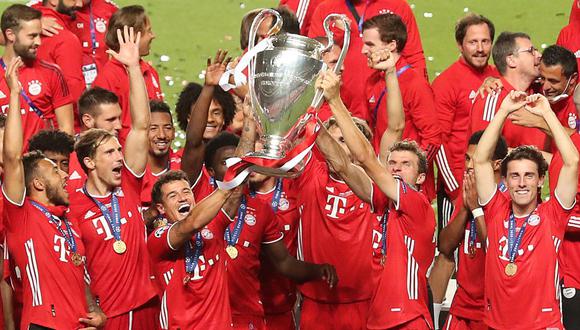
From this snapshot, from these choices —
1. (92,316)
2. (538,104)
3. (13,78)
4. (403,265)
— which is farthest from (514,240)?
(13,78)

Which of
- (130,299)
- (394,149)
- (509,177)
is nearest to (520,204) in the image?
(509,177)

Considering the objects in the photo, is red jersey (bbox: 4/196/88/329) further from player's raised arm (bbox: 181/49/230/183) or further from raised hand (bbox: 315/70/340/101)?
raised hand (bbox: 315/70/340/101)

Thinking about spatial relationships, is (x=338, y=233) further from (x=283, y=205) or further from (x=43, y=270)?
(x=43, y=270)

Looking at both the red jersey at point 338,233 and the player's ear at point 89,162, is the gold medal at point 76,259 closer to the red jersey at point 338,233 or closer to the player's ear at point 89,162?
the player's ear at point 89,162

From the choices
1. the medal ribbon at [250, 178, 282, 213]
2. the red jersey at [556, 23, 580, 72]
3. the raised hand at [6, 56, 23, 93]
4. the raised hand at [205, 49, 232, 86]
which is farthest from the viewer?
the red jersey at [556, 23, 580, 72]

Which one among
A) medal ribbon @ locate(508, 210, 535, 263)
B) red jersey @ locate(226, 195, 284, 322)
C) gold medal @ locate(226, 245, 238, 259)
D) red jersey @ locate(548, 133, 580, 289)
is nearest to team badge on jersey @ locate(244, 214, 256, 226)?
red jersey @ locate(226, 195, 284, 322)

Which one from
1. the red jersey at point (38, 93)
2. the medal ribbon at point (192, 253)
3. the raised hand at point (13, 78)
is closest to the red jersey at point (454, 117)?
the medal ribbon at point (192, 253)

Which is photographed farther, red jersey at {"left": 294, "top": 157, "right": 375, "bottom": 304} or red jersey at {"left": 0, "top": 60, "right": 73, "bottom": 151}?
red jersey at {"left": 0, "top": 60, "right": 73, "bottom": 151}

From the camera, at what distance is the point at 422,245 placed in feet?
26.0

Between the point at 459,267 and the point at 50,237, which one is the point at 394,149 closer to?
the point at 459,267

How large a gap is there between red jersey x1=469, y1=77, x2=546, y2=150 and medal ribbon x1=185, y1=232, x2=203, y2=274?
234 cm

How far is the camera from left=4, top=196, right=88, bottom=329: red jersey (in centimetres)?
780

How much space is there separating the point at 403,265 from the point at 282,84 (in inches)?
66.5

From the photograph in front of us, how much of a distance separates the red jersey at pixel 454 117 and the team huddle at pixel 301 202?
0.06 ft
